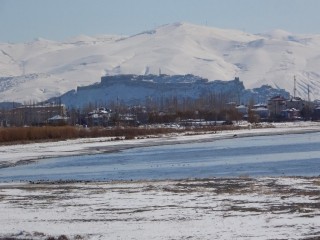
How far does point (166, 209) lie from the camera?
679 inches

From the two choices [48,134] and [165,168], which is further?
[48,134]

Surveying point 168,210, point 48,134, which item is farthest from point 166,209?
point 48,134

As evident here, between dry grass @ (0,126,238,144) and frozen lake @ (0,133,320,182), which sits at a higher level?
dry grass @ (0,126,238,144)

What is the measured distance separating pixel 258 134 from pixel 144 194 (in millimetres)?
57729

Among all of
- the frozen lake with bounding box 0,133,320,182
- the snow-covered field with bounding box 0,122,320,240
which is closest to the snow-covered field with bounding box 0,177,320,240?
the snow-covered field with bounding box 0,122,320,240

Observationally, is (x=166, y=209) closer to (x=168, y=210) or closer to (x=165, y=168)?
(x=168, y=210)

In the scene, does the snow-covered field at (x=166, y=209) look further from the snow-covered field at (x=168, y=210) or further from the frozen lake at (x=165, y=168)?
the frozen lake at (x=165, y=168)

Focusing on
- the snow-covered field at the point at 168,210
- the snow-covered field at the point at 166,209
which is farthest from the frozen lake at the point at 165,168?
the snow-covered field at the point at 168,210

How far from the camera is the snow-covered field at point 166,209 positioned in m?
14.3

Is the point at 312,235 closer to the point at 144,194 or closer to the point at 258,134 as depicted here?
the point at 144,194

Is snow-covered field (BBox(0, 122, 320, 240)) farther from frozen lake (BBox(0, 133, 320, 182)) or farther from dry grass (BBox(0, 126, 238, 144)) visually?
dry grass (BBox(0, 126, 238, 144))

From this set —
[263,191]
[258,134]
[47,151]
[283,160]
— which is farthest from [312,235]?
[258,134]

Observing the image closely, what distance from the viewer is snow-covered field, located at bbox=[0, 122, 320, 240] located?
14.3 metres

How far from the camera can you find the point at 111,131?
3187 inches
